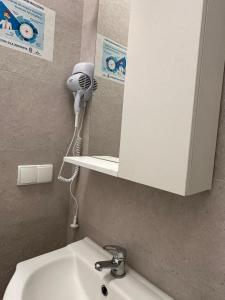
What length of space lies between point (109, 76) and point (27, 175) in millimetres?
577

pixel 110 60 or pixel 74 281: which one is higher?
pixel 110 60

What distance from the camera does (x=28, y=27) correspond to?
0.89 m

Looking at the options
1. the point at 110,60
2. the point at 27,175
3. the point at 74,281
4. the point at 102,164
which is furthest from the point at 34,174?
the point at 110,60

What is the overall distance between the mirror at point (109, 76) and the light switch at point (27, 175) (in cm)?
28

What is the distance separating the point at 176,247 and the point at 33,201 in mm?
669

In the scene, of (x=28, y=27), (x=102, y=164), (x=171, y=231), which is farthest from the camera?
(x=28, y=27)

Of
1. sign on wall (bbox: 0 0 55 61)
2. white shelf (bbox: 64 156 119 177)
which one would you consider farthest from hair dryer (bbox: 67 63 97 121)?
white shelf (bbox: 64 156 119 177)

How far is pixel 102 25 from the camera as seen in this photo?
37.6 inches

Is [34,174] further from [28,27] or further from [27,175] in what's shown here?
[28,27]

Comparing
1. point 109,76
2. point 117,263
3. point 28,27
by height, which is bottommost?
point 117,263

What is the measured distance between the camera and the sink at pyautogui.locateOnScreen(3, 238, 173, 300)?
2.19ft

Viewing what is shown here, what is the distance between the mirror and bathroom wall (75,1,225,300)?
17 cm

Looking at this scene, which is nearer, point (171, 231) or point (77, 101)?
point (171, 231)

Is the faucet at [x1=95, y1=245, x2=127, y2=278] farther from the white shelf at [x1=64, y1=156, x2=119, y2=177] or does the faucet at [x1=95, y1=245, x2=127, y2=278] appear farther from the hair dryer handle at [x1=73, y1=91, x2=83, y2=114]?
the hair dryer handle at [x1=73, y1=91, x2=83, y2=114]
